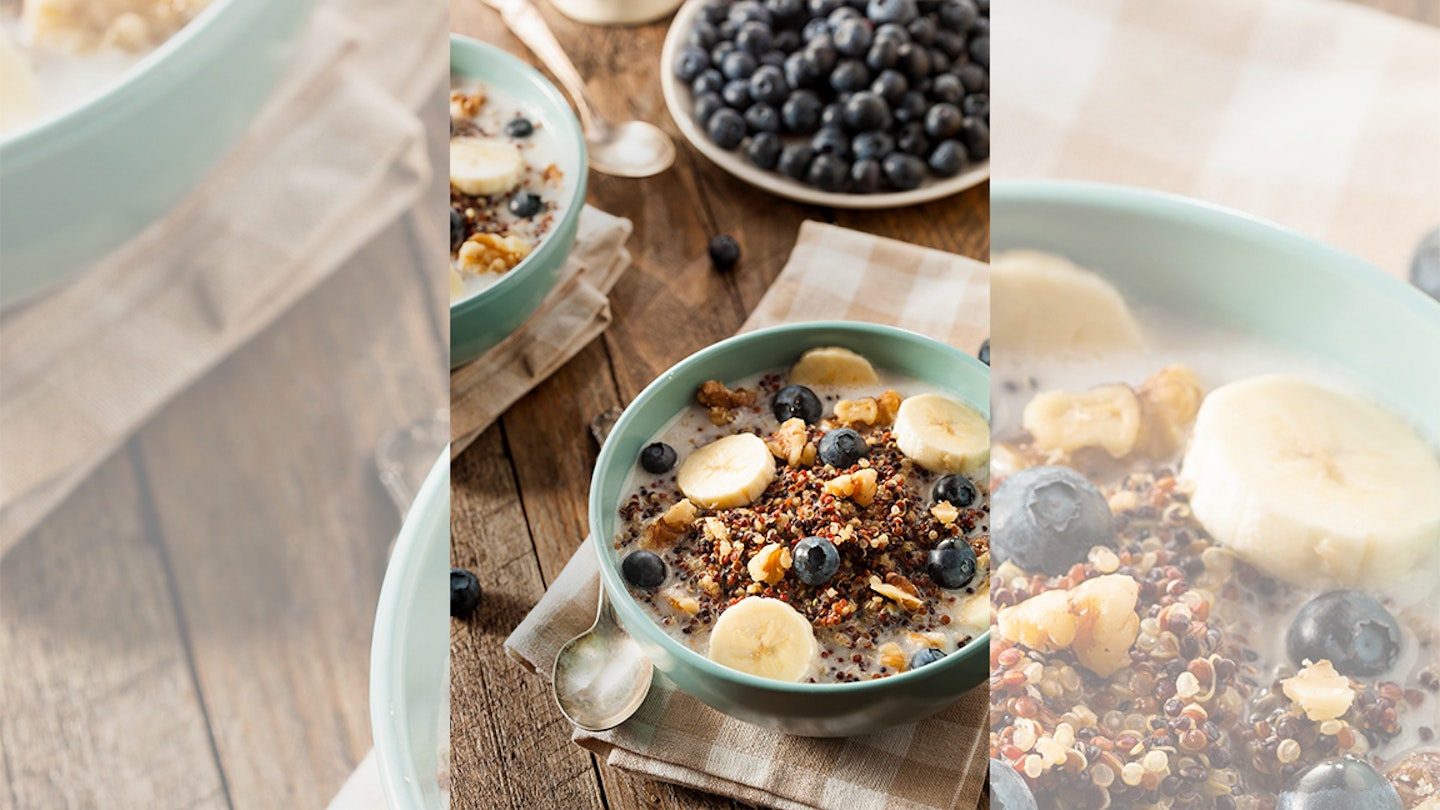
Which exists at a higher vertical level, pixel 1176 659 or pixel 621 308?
pixel 1176 659

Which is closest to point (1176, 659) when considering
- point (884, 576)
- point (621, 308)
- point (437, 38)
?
point (884, 576)

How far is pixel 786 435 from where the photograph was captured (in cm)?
51

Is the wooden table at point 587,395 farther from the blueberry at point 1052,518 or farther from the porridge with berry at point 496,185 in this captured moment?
the blueberry at point 1052,518

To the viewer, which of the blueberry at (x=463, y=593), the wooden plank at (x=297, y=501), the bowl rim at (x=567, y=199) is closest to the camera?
the blueberry at (x=463, y=593)

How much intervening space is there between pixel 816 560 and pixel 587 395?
265 mm

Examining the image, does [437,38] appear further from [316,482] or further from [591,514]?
[591,514]

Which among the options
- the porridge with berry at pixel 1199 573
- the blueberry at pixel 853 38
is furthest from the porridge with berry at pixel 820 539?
the blueberry at pixel 853 38

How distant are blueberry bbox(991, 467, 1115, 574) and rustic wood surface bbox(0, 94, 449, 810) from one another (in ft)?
1.54

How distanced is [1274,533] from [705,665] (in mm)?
210

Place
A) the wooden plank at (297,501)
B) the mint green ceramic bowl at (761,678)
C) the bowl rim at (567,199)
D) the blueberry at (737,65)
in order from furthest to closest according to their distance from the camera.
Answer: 1. the blueberry at (737,65)
2. the wooden plank at (297,501)
3. the bowl rim at (567,199)
4. the mint green ceramic bowl at (761,678)

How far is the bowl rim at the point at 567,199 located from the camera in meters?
0.67

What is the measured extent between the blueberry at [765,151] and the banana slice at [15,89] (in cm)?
44

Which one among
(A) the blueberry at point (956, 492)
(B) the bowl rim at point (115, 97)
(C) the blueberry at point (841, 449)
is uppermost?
(B) the bowl rim at point (115, 97)

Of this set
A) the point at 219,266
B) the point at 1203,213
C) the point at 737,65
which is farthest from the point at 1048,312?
the point at 219,266
